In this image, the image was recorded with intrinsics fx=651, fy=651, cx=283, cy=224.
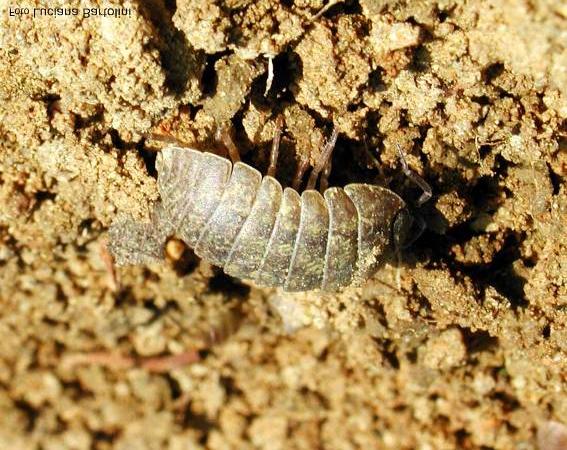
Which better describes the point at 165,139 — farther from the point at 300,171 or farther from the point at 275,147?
the point at 300,171

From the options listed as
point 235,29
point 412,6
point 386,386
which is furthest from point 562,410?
point 235,29

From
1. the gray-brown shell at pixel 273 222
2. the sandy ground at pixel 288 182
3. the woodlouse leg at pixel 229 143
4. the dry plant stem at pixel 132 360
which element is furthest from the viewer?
the dry plant stem at pixel 132 360

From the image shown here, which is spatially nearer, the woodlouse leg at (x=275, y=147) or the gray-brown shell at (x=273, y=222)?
the gray-brown shell at (x=273, y=222)

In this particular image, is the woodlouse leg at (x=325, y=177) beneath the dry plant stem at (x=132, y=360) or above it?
above

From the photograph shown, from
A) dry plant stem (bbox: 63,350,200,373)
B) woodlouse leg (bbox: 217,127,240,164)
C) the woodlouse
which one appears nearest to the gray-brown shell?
the woodlouse

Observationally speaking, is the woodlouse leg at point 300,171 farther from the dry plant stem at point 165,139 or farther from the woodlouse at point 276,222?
the dry plant stem at point 165,139

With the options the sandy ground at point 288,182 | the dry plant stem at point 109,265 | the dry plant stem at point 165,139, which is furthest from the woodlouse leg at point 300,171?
the dry plant stem at point 109,265

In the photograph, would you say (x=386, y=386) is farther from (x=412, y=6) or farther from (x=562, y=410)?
(x=412, y=6)

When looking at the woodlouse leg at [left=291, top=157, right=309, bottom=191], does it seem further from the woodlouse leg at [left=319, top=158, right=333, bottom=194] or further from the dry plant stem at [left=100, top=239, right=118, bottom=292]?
the dry plant stem at [left=100, top=239, right=118, bottom=292]
